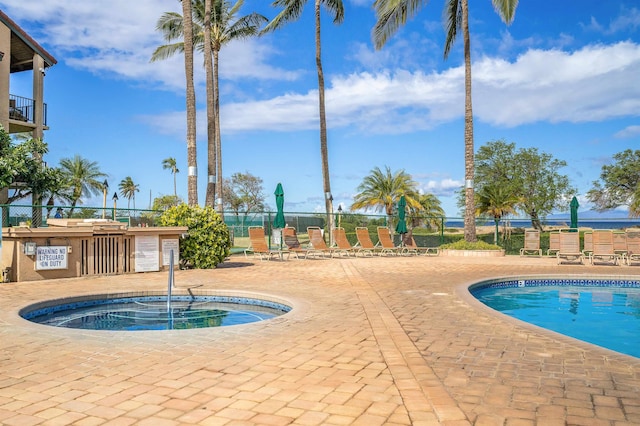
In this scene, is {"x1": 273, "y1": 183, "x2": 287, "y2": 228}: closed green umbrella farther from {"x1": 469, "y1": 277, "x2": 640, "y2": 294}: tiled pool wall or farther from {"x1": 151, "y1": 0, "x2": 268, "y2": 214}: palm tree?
{"x1": 151, "y1": 0, "x2": 268, "y2": 214}: palm tree

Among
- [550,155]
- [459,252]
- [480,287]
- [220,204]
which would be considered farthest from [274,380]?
[550,155]

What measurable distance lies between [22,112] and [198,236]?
17751 millimetres

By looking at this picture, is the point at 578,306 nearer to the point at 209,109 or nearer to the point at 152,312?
the point at 152,312

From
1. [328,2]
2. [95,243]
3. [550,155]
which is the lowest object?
[95,243]

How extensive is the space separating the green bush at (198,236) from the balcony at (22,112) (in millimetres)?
16480

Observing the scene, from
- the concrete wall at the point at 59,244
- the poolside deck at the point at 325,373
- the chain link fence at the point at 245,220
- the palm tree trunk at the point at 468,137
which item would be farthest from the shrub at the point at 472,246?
the poolside deck at the point at 325,373

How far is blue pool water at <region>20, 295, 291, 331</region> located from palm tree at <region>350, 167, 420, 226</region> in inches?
876

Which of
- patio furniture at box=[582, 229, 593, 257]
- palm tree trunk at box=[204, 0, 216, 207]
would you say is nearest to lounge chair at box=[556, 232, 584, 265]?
patio furniture at box=[582, 229, 593, 257]

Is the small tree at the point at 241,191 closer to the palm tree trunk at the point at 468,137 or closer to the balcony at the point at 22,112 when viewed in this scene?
the balcony at the point at 22,112

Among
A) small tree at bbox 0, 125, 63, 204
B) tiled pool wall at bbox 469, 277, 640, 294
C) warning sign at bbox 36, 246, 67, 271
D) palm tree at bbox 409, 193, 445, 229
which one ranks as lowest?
tiled pool wall at bbox 469, 277, 640, 294

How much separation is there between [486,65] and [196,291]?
16895mm

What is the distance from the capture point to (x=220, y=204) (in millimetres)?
23406

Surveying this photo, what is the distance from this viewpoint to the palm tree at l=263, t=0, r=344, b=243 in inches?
832

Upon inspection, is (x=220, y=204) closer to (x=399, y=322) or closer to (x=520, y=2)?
(x=520, y=2)
